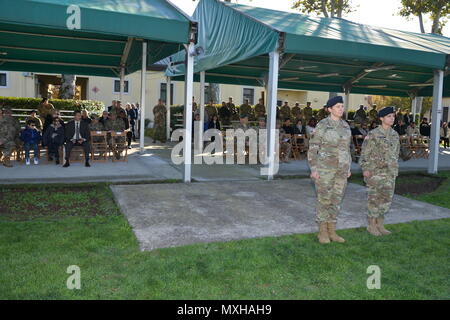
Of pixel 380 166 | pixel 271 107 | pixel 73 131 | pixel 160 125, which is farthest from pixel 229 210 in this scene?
pixel 160 125

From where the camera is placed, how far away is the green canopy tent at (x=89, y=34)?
25.1ft

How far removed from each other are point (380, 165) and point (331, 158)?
902mm

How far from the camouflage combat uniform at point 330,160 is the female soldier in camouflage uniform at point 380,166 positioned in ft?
2.11

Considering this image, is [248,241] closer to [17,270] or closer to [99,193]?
[17,270]

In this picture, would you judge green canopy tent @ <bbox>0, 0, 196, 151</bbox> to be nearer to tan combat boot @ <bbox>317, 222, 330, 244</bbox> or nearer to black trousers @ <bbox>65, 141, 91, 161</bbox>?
black trousers @ <bbox>65, 141, 91, 161</bbox>

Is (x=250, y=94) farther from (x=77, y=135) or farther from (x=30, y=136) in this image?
(x=30, y=136)

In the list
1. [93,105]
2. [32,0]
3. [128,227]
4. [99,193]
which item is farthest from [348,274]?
[93,105]

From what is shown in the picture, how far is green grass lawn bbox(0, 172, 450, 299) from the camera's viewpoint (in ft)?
12.9

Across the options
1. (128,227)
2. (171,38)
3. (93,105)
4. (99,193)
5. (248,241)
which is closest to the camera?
(248,241)

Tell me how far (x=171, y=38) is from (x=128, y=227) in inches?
173

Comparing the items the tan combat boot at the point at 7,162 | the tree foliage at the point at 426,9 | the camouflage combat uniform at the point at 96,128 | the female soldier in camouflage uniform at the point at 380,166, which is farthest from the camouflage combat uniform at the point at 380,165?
the tree foliage at the point at 426,9

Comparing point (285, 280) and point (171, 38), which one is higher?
point (171, 38)

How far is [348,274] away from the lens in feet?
14.5

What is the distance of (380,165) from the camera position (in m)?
5.71
